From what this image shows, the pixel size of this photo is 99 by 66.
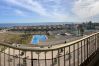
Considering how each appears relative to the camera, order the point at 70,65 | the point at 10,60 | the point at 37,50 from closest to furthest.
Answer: the point at 37,50 < the point at 70,65 < the point at 10,60

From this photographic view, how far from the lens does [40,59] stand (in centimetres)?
364

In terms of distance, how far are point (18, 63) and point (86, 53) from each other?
1892mm

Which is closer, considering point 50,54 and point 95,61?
point 50,54

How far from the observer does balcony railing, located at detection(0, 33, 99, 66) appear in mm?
3135

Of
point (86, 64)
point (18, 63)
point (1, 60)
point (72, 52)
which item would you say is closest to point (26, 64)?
point (18, 63)

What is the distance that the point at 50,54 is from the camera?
3.20 metres

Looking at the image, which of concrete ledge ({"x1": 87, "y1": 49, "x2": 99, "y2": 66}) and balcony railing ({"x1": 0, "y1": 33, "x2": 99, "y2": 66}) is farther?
concrete ledge ({"x1": 87, "y1": 49, "x2": 99, "y2": 66})

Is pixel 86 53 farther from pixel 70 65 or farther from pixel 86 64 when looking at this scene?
pixel 70 65

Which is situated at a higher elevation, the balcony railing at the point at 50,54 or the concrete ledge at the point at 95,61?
the balcony railing at the point at 50,54

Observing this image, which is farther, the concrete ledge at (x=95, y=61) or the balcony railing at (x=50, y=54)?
the concrete ledge at (x=95, y=61)

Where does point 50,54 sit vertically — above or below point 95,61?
above

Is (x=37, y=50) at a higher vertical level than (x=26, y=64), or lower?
higher

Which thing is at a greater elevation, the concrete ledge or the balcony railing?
the balcony railing

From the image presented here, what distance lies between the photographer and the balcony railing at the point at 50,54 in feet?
10.3
